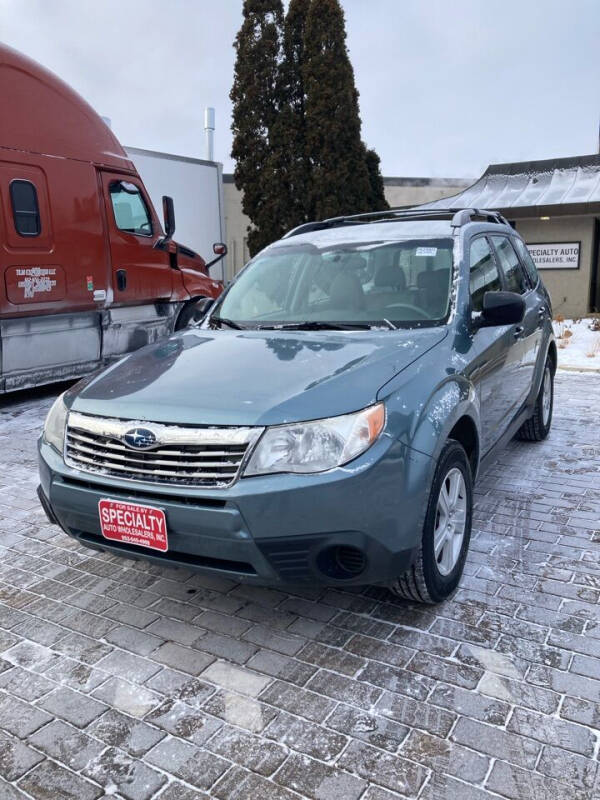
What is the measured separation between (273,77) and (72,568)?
16932 mm

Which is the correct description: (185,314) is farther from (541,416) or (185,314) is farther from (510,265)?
(510,265)

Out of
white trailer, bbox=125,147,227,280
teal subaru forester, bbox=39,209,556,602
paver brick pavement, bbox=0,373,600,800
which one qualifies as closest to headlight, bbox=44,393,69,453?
teal subaru forester, bbox=39,209,556,602

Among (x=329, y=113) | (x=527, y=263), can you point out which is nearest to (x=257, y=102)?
(x=329, y=113)

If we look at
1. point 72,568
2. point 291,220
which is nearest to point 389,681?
point 72,568

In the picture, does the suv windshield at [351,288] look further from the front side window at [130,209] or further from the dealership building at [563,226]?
the dealership building at [563,226]

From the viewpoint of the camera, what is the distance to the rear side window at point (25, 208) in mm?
7102

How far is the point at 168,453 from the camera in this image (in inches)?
109

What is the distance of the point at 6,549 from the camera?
4.05 metres

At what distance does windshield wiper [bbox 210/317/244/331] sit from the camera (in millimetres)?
4072

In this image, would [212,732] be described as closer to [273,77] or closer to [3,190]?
[3,190]

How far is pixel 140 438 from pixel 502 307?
6.54 ft

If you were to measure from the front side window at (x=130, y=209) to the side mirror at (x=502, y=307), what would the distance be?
5835 millimetres

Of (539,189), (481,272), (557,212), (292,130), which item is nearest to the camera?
(481,272)

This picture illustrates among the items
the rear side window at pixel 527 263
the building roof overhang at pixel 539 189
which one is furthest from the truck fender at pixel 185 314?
the building roof overhang at pixel 539 189
